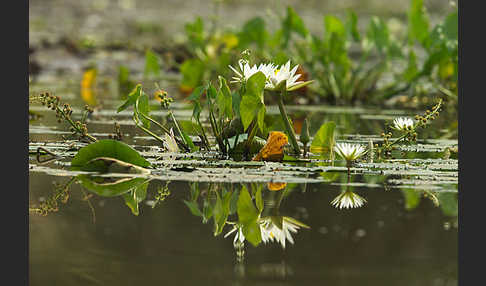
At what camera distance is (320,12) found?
13172mm

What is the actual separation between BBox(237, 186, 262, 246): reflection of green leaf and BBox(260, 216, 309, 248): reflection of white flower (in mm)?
16

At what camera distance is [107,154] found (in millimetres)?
2818

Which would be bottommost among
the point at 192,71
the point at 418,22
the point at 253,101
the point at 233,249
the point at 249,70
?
the point at 233,249

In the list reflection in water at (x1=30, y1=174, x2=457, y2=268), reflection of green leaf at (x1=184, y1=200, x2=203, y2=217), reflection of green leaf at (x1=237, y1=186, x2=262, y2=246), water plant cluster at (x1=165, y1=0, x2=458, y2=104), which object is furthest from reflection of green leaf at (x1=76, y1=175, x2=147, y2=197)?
water plant cluster at (x1=165, y1=0, x2=458, y2=104)

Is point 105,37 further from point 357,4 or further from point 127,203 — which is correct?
point 127,203

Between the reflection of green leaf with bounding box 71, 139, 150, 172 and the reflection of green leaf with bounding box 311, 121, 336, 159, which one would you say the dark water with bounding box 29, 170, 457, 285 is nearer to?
the reflection of green leaf with bounding box 71, 139, 150, 172

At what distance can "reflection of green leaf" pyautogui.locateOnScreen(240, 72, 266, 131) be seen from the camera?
2.92 metres

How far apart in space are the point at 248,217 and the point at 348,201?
372 millimetres

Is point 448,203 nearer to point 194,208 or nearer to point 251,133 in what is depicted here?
point 194,208

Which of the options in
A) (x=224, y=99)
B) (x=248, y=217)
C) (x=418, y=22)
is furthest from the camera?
(x=418, y=22)

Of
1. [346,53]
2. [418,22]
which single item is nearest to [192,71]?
[346,53]

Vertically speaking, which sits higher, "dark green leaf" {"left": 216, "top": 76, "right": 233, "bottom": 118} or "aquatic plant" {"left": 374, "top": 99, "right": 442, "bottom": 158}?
"dark green leaf" {"left": 216, "top": 76, "right": 233, "bottom": 118}

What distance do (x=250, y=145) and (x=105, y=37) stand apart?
26.7 feet

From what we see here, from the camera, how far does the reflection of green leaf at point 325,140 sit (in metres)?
3.24
